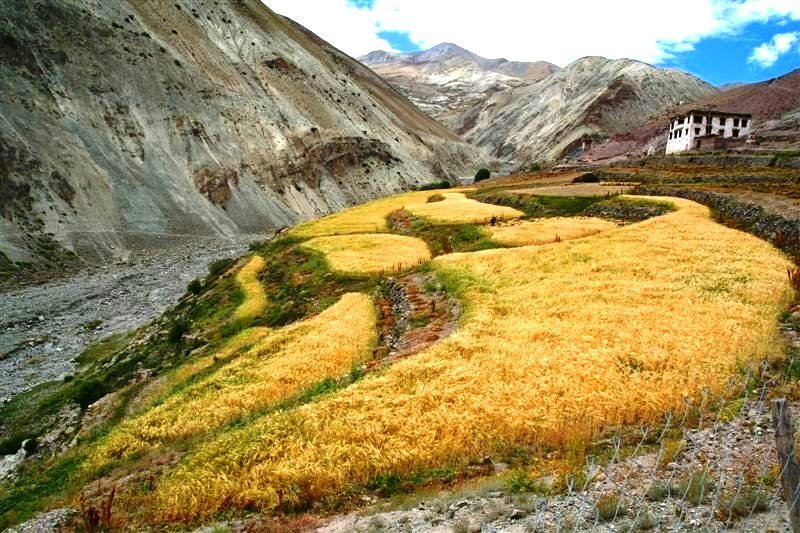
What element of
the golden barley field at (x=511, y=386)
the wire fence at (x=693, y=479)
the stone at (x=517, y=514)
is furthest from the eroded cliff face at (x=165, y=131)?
the wire fence at (x=693, y=479)

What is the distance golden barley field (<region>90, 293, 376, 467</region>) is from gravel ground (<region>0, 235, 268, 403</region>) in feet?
62.3

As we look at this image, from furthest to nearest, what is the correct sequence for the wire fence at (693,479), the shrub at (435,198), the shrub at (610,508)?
the shrub at (435,198), the shrub at (610,508), the wire fence at (693,479)

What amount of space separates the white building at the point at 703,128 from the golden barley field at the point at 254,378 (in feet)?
309

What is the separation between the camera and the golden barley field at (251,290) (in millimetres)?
35753

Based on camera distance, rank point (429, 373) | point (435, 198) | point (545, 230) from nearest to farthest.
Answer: point (429, 373), point (545, 230), point (435, 198)

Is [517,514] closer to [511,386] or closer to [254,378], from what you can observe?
[511,386]

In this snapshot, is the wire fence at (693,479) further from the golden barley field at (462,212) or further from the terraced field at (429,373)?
the golden barley field at (462,212)

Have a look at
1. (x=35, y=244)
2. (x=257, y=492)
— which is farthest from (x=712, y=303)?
(x=35, y=244)

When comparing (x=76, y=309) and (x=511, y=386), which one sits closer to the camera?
(x=511, y=386)

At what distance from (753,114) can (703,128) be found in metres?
51.9

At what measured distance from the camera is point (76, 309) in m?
51.3

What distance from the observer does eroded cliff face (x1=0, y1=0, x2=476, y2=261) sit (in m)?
74.6

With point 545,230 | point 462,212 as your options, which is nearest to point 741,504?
point 545,230

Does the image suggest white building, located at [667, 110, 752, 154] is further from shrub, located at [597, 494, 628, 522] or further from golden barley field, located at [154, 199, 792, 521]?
shrub, located at [597, 494, 628, 522]
